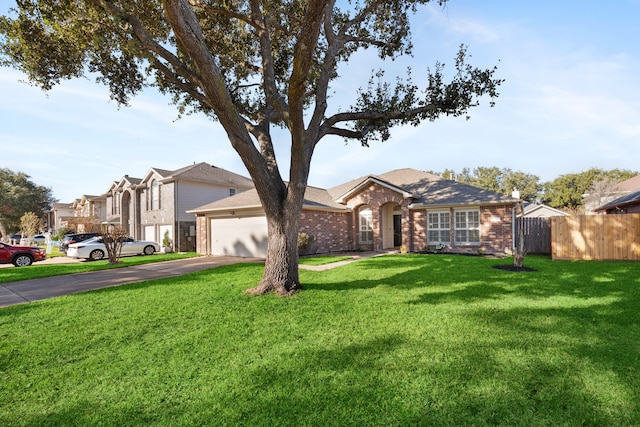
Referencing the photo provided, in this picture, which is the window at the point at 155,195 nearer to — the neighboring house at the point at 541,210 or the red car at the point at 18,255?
the red car at the point at 18,255

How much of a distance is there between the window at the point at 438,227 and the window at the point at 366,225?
3371 mm

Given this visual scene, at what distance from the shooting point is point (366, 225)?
18625 millimetres

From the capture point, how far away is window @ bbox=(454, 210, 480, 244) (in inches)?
602

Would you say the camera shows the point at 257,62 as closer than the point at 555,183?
Yes

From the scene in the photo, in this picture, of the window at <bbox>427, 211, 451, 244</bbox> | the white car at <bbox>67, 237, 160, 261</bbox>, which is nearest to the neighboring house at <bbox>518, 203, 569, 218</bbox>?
the window at <bbox>427, 211, 451, 244</bbox>

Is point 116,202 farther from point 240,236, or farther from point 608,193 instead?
point 608,193

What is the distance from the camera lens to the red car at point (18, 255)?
48.0ft

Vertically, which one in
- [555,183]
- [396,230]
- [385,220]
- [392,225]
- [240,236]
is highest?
[555,183]

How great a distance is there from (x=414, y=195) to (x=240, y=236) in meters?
9.74

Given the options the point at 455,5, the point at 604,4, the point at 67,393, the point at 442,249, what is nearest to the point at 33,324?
the point at 67,393

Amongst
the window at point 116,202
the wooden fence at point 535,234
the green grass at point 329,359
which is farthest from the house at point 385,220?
the window at point 116,202

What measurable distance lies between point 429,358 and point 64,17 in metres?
9.92

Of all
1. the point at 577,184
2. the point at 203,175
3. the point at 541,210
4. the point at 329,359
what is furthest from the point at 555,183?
the point at 329,359

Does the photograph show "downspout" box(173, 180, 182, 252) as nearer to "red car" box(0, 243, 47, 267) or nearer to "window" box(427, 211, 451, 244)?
"red car" box(0, 243, 47, 267)
